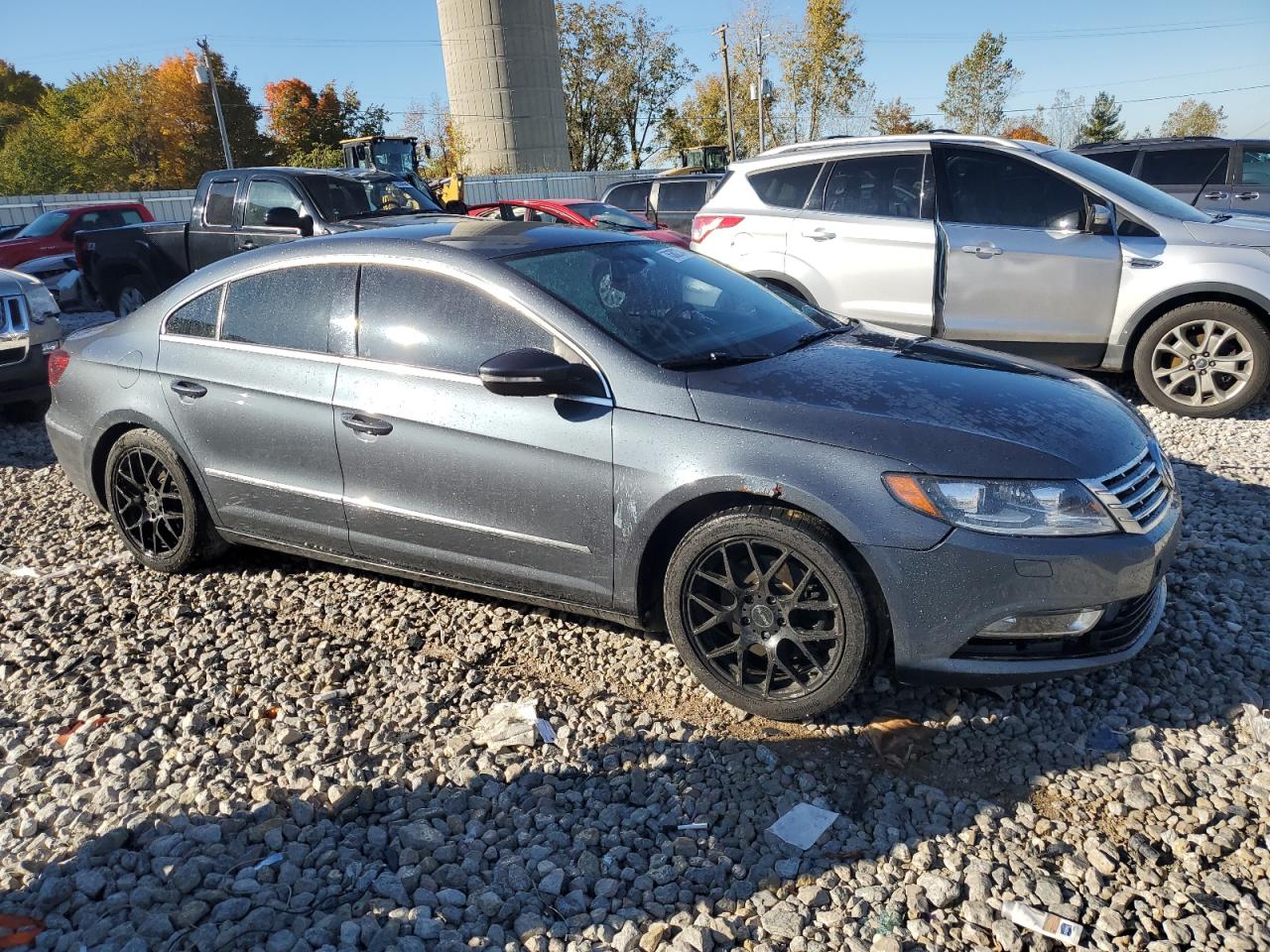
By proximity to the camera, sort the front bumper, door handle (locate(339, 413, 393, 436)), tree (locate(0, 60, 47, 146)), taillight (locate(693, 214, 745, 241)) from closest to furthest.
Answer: the front bumper, door handle (locate(339, 413, 393, 436)), taillight (locate(693, 214, 745, 241)), tree (locate(0, 60, 47, 146))

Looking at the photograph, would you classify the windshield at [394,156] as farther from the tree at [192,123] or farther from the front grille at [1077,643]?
the front grille at [1077,643]

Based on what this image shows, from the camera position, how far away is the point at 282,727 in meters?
3.27

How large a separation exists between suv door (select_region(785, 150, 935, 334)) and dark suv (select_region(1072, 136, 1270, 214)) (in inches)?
249

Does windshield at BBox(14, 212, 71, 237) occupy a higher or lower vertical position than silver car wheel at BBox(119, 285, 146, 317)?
higher

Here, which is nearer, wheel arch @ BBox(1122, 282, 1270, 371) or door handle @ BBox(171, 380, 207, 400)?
door handle @ BBox(171, 380, 207, 400)

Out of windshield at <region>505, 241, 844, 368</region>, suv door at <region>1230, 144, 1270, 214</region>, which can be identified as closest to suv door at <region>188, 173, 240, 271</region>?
windshield at <region>505, 241, 844, 368</region>

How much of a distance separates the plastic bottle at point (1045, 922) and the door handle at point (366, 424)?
2611mm

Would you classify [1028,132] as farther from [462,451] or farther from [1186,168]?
[462,451]

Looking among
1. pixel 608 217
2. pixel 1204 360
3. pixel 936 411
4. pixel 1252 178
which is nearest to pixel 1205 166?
pixel 1252 178

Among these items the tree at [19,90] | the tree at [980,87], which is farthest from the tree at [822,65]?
the tree at [19,90]

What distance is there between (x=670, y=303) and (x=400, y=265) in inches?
43.1

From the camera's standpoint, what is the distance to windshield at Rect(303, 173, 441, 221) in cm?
1002

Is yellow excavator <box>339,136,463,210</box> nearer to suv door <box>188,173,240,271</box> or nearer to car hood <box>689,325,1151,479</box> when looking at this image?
suv door <box>188,173,240,271</box>

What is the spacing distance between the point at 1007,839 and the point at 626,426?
Answer: 1.70 meters
